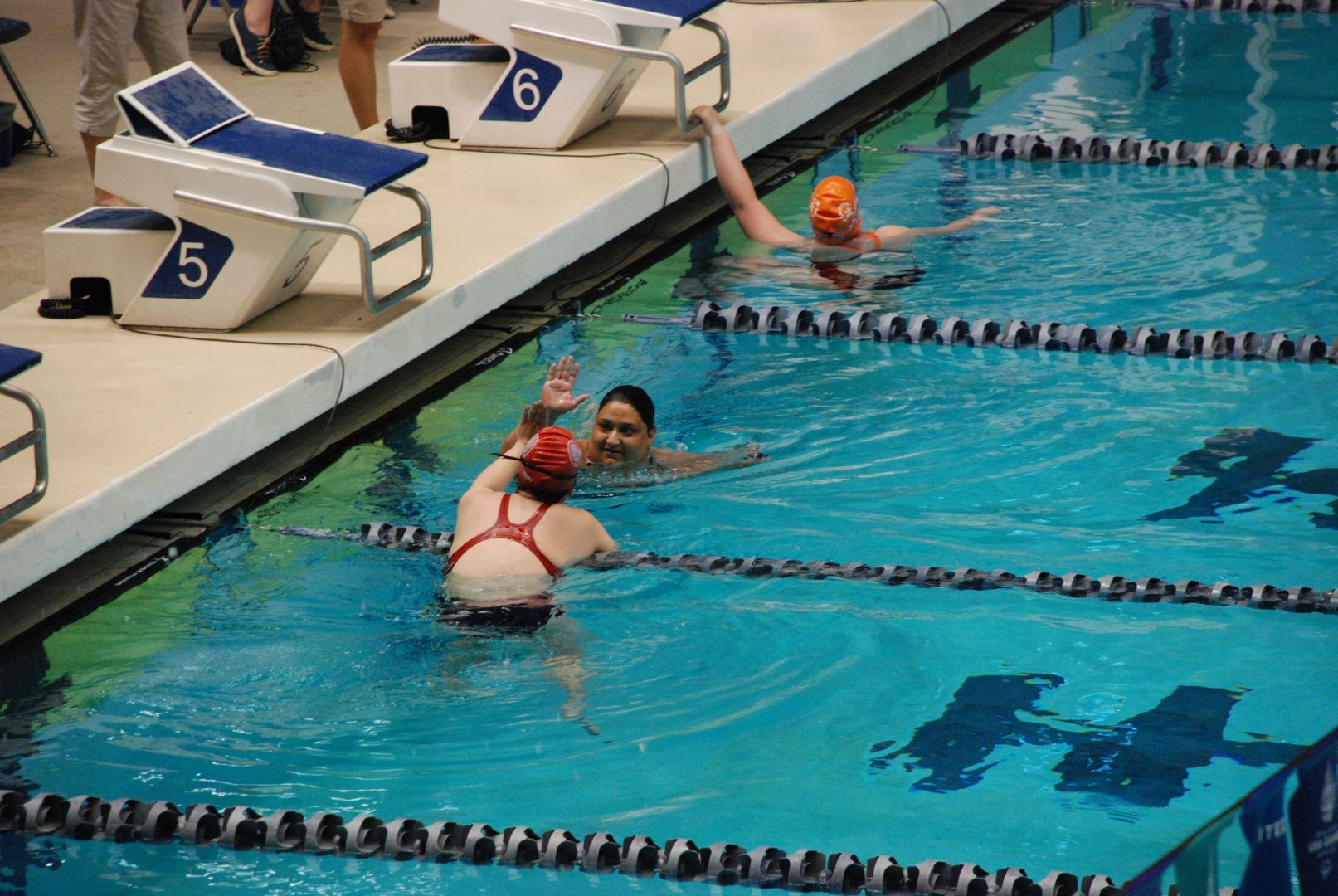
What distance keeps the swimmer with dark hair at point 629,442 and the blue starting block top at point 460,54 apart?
236 cm

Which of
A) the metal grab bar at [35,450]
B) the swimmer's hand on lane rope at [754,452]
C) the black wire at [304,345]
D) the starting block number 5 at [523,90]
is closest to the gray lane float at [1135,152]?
the starting block number 5 at [523,90]

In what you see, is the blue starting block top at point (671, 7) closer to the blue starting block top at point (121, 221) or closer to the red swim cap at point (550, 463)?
the blue starting block top at point (121, 221)

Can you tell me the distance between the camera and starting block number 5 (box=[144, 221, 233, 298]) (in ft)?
16.6

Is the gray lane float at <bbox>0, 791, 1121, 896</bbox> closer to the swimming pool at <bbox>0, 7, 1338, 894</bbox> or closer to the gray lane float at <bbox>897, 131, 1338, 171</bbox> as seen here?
the swimming pool at <bbox>0, 7, 1338, 894</bbox>

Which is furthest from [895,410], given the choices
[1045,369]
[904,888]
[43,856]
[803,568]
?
[43,856]

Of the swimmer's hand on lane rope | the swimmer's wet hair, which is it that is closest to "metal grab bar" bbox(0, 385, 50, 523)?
the swimmer's wet hair

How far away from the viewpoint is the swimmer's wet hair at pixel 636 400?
4.88 metres

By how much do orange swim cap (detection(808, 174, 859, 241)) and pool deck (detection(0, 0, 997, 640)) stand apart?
0.60 m

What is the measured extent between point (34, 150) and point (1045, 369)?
4.56m

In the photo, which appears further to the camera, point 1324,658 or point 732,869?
point 1324,658

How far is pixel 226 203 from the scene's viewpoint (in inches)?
193

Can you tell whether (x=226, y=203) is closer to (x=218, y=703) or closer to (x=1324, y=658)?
(x=218, y=703)

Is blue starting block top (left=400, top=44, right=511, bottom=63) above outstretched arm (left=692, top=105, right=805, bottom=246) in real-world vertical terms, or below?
above

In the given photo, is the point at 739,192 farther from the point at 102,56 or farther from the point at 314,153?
the point at 102,56
